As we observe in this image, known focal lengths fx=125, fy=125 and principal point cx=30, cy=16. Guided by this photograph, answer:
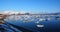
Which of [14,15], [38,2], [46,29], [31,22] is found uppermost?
[38,2]

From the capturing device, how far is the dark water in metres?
2.06

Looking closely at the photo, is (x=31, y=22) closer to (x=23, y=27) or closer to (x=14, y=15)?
(x=23, y=27)

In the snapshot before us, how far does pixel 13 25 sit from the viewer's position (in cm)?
208

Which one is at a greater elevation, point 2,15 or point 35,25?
point 2,15

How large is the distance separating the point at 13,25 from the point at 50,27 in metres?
0.62

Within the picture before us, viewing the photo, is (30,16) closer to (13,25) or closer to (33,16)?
(33,16)

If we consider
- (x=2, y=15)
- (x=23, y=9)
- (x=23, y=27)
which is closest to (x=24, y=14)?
(x=23, y=9)

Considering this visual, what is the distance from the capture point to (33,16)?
2.10 m

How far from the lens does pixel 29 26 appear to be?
2.07 m

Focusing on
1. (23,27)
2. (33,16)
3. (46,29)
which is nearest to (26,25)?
(23,27)

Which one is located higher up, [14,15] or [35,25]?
[14,15]

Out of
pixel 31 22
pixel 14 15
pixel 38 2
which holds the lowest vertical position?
pixel 31 22

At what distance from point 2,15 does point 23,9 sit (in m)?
0.37

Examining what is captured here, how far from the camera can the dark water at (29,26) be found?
6.77ft
